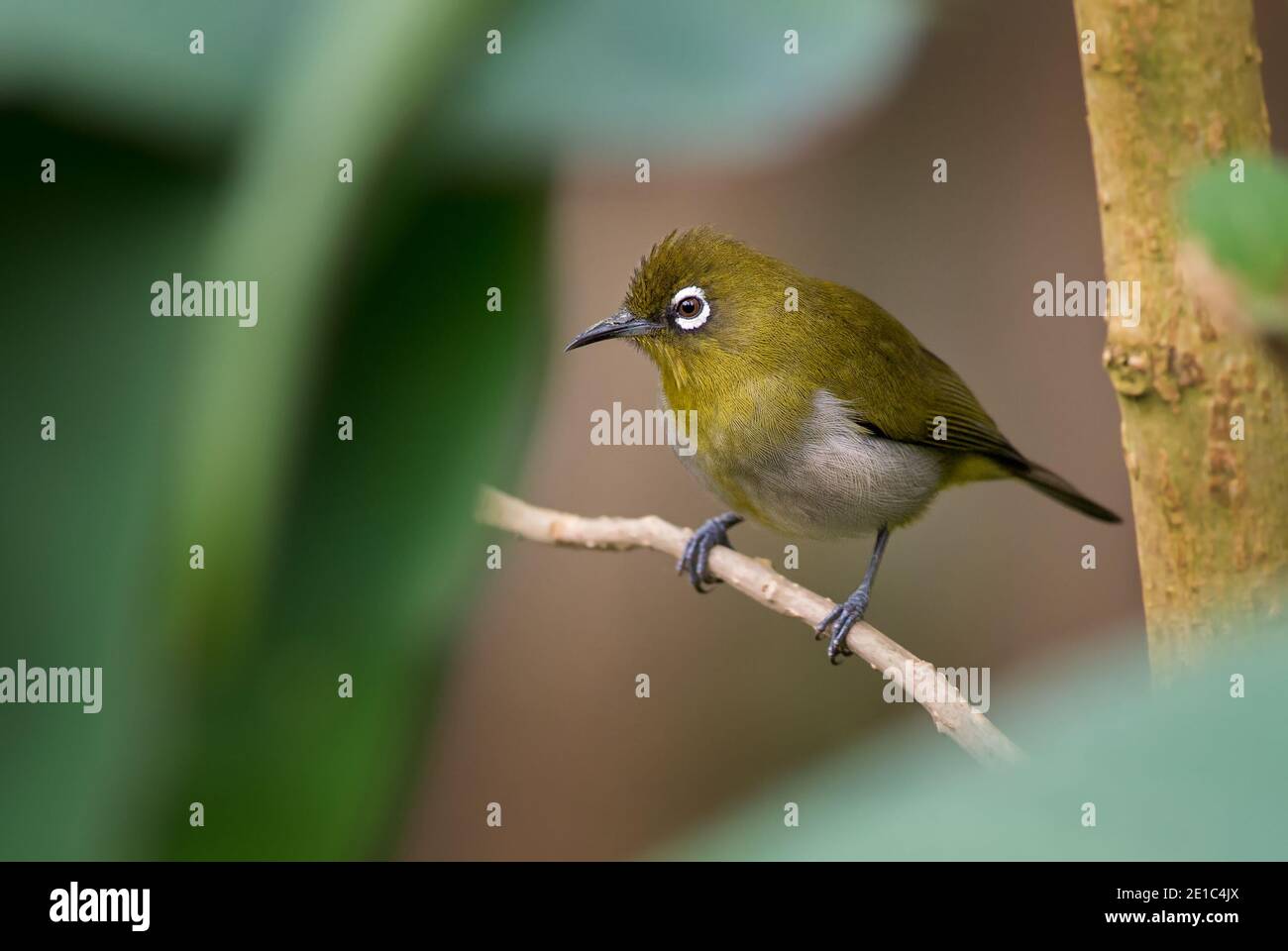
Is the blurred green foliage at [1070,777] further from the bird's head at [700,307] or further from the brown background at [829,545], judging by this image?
the brown background at [829,545]

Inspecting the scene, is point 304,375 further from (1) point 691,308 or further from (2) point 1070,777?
(1) point 691,308

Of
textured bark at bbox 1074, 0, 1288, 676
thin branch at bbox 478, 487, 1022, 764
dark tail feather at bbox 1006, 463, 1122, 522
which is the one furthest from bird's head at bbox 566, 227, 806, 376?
textured bark at bbox 1074, 0, 1288, 676

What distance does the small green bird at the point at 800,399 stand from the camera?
11.7ft

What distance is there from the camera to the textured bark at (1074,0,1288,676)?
130 centimetres

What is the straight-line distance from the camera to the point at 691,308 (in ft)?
12.1

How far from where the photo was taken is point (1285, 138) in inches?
160

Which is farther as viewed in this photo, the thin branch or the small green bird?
the small green bird

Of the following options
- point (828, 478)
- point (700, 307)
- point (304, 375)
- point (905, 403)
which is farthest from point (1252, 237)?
point (905, 403)

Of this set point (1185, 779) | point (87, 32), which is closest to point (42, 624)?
point (87, 32)

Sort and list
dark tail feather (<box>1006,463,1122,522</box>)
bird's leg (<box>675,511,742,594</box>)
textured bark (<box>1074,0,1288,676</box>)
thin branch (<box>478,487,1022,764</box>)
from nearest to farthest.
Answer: textured bark (<box>1074,0,1288,676</box>), thin branch (<box>478,487,1022,764</box>), dark tail feather (<box>1006,463,1122,522</box>), bird's leg (<box>675,511,742,594</box>)

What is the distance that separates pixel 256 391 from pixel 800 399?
253cm

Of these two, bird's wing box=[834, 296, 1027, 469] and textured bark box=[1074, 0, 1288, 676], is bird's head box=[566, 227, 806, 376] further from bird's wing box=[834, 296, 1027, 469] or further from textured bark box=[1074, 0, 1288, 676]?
textured bark box=[1074, 0, 1288, 676]

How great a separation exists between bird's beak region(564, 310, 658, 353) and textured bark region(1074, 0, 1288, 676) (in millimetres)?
2135

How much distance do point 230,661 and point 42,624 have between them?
0.21 metres
